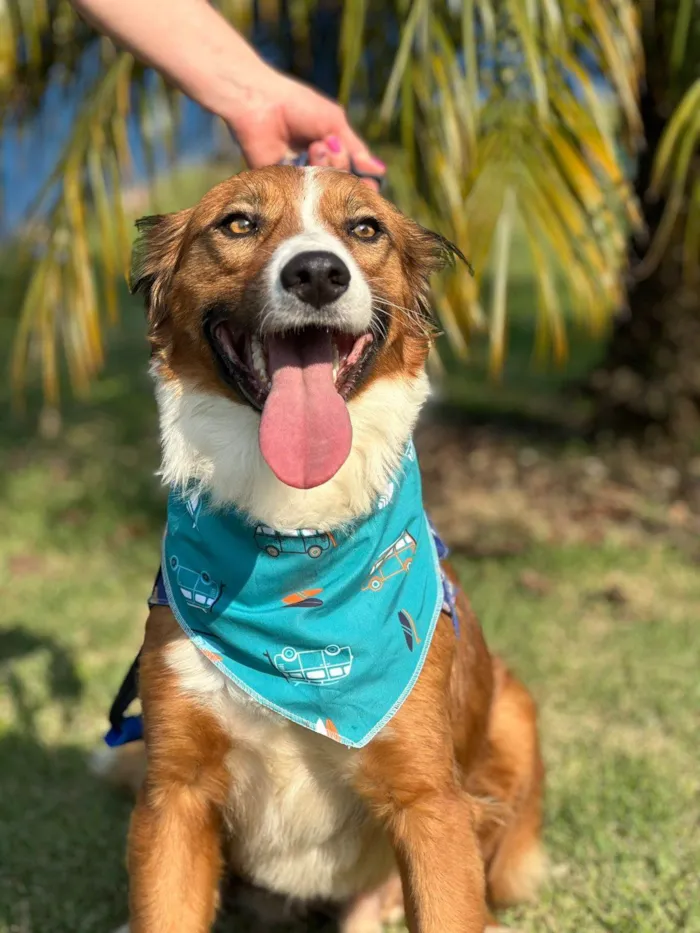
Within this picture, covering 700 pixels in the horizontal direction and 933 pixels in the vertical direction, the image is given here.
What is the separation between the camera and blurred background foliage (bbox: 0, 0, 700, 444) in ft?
14.2

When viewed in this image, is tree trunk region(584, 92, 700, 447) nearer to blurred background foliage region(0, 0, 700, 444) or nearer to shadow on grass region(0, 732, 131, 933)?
blurred background foliage region(0, 0, 700, 444)

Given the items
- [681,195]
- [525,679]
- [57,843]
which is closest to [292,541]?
[57,843]

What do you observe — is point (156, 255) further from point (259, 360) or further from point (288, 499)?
point (288, 499)

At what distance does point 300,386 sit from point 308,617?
53 cm

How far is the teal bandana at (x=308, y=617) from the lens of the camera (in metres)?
2.41

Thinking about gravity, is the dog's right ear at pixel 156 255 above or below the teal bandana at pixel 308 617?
above

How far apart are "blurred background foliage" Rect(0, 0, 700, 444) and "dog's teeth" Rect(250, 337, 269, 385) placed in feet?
6.76

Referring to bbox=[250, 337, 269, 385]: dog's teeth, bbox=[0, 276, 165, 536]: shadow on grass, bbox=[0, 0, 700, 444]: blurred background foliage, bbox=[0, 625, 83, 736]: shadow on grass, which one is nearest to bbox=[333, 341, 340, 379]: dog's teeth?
bbox=[250, 337, 269, 385]: dog's teeth

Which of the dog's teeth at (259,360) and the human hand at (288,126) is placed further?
the human hand at (288,126)

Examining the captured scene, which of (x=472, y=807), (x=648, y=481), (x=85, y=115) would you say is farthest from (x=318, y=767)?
(x=648, y=481)

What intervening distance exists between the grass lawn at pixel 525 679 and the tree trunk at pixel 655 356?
775 mm

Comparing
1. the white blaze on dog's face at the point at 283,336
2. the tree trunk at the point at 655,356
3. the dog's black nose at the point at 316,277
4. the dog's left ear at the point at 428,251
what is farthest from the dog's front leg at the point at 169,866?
the tree trunk at the point at 655,356

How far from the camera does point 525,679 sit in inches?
180

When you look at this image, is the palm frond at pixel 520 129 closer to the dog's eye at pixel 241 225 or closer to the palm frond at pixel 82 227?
the palm frond at pixel 82 227
